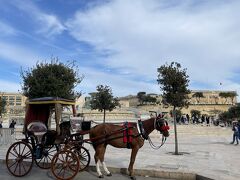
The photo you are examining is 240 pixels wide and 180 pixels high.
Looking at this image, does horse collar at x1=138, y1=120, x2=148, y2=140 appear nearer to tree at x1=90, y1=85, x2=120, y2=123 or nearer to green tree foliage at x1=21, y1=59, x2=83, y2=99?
green tree foliage at x1=21, y1=59, x2=83, y2=99

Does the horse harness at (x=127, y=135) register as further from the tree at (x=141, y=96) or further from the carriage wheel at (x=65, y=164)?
the tree at (x=141, y=96)

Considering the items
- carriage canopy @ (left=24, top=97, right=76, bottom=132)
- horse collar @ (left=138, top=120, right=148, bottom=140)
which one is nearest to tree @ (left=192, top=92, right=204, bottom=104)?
carriage canopy @ (left=24, top=97, right=76, bottom=132)

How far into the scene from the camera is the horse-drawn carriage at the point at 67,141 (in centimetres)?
1067

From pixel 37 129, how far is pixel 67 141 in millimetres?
1137

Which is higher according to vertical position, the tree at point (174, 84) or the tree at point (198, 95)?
the tree at point (198, 95)

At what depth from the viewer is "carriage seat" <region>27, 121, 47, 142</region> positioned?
462 inches

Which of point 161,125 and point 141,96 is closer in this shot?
point 161,125

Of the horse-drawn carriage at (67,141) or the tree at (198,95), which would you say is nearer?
the horse-drawn carriage at (67,141)

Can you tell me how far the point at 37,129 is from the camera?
1195 cm

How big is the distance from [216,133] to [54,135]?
2978 centimetres

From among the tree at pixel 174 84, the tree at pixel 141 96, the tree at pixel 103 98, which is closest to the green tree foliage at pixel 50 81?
the tree at pixel 174 84

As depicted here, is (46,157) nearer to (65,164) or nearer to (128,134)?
(65,164)

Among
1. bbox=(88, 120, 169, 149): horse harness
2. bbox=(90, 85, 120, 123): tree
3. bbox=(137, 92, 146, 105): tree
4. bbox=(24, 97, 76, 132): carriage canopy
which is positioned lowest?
bbox=(88, 120, 169, 149): horse harness

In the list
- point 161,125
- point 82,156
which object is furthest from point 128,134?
point 82,156
